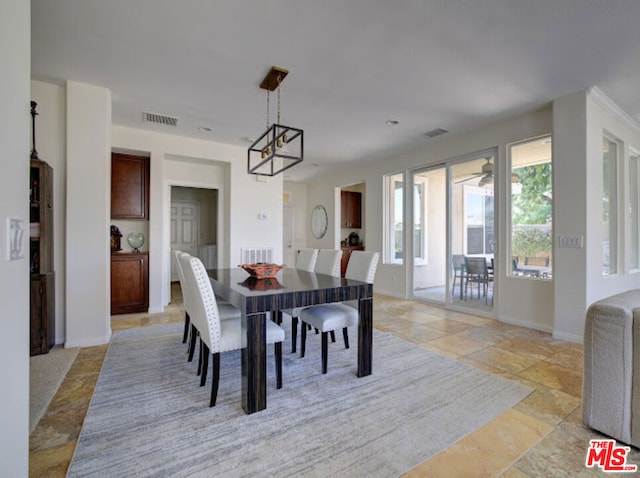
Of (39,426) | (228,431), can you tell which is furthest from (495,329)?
(39,426)

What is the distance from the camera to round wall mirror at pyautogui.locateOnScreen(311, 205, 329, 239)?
7620 millimetres

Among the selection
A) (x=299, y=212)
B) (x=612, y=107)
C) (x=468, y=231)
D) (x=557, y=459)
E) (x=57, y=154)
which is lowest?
(x=557, y=459)

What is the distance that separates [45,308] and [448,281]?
5.03 metres

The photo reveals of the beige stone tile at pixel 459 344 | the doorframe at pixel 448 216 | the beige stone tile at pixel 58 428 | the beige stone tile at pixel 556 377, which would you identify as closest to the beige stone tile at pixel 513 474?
the beige stone tile at pixel 556 377

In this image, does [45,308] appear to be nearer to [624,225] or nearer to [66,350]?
[66,350]

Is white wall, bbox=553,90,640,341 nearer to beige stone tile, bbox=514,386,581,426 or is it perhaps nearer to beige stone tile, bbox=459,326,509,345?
beige stone tile, bbox=459,326,509,345

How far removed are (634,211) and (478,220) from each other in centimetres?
208

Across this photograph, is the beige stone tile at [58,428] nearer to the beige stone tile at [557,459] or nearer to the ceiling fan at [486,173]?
the beige stone tile at [557,459]

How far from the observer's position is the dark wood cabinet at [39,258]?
2.81 m

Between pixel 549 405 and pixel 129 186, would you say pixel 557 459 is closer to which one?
pixel 549 405

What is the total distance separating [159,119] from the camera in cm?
396

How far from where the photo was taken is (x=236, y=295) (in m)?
2.07

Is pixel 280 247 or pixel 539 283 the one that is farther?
pixel 280 247

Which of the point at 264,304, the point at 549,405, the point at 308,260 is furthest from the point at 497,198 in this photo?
the point at 264,304
